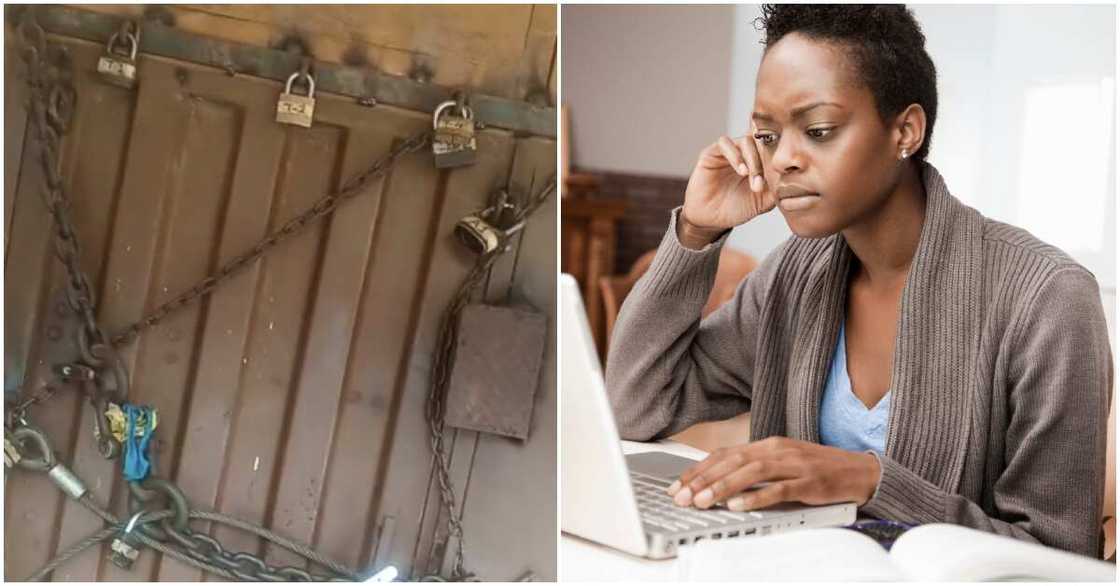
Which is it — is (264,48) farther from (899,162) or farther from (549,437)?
(899,162)

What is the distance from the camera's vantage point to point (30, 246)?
50.9 inches

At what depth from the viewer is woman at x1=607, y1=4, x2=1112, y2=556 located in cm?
90

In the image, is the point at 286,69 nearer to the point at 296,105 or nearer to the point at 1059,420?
the point at 296,105

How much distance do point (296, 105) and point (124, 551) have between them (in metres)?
0.64

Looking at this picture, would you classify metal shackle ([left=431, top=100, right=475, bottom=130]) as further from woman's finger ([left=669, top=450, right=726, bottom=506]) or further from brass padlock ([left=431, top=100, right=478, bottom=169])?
woman's finger ([left=669, top=450, right=726, bottom=506])

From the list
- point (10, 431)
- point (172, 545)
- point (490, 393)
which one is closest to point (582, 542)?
point (490, 393)

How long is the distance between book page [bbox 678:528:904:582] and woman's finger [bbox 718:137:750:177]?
18.6 inches

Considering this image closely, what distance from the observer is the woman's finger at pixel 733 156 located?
106 cm

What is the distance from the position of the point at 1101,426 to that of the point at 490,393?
716mm

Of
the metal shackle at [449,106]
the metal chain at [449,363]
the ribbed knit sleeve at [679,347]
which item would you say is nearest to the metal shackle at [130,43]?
the metal shackle at [449,106]

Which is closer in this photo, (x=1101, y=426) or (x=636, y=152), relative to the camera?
(x=1101, y=426)

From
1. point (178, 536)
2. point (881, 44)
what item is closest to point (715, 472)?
point (881, 44)

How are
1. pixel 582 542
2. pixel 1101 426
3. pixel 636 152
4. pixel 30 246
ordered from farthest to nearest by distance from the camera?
pixel 636 152
pixel 30 246
pixel 1101 426
pixel 582 542

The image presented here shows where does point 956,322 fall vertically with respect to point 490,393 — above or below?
above
